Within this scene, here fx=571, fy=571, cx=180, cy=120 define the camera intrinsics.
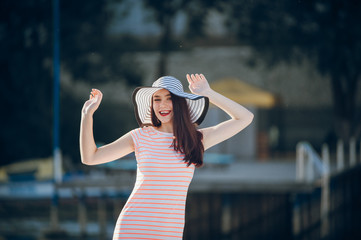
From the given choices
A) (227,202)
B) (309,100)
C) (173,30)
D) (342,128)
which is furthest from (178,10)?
(227,202)

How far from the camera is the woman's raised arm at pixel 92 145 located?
2807 millimetres

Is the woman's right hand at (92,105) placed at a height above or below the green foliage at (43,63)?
below

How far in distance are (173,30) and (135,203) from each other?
632 inches

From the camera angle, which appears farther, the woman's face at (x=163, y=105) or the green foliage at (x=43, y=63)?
the green foliage at (x=43, y=63)

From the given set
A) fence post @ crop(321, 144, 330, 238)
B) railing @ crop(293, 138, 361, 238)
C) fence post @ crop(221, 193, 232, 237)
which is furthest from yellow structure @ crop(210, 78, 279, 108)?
fence post @ crop(221, 193, 232, 237)

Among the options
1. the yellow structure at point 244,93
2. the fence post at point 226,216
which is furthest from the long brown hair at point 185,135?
the yellow structure at point 244,93

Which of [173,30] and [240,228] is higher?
[173,30]

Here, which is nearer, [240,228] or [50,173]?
[240,228]

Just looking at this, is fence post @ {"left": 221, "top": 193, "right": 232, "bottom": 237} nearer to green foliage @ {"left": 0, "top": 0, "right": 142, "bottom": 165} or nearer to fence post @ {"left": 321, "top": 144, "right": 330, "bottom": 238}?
fence post @ {"left": 321, "top": 144, "right": 330, "bottom": 238}

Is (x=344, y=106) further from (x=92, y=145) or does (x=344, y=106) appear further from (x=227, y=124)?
(x=92, y=145)

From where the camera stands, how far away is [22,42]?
18422 millimetres

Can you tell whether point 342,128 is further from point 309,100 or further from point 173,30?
point 173,30

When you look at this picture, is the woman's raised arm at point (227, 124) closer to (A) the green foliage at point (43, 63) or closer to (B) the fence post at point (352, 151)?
(B) the fence post at point (352, 151)

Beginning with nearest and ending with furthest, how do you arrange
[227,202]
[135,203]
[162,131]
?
[135,203], [162,131], [227,202]
